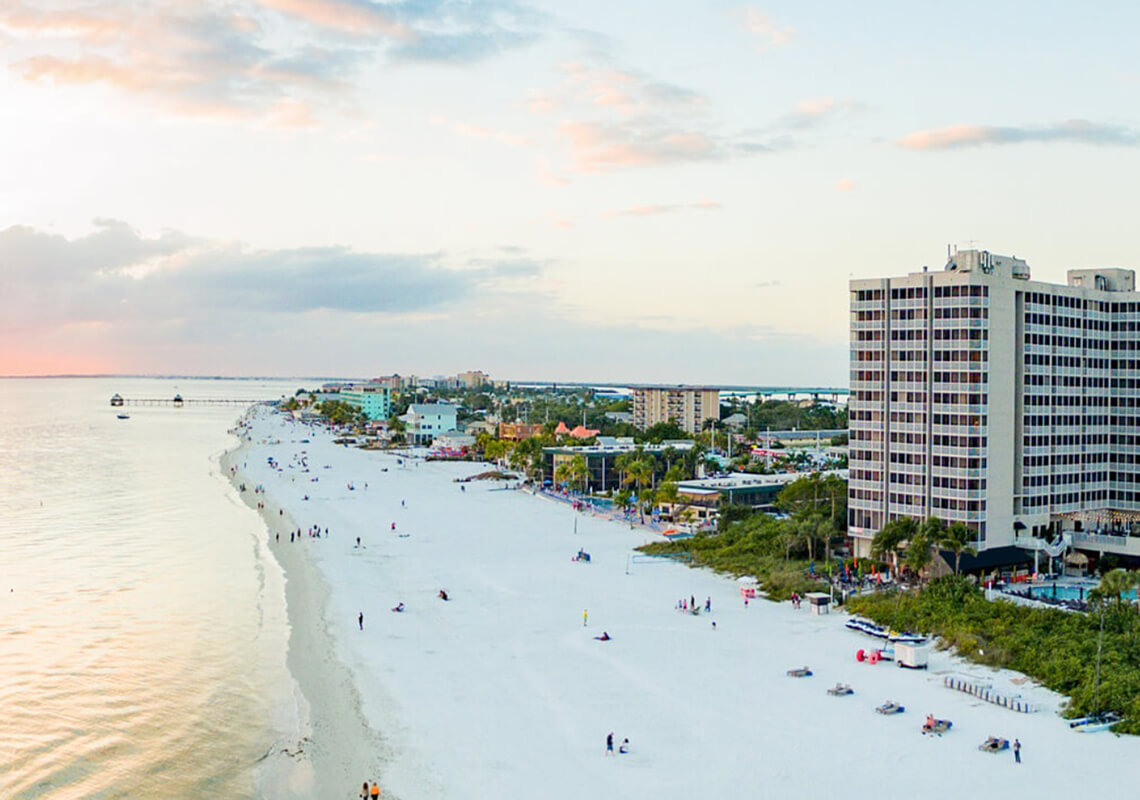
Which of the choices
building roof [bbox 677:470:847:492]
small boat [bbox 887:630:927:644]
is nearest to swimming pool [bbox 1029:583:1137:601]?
small boat [bbox 887:630:927:644]

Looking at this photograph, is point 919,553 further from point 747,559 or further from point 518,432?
point 518,432

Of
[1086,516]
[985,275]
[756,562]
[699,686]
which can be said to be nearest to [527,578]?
[756,562]

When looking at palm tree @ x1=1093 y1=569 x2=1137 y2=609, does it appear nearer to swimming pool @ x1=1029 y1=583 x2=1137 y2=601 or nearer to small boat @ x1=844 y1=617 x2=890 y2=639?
small boat @ x1=844 y1=617 x2=890 y2=639

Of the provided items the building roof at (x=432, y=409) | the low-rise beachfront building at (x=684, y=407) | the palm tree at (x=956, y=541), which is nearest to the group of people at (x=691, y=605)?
the palm tree at (x=956, y=541)

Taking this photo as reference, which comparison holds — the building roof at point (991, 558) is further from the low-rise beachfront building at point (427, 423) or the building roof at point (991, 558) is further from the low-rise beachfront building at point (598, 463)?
the low-rise beachfront building at point (427, 423)

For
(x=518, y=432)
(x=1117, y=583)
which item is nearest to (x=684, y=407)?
(x=518, y=432)

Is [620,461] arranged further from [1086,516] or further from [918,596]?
[918,596]
